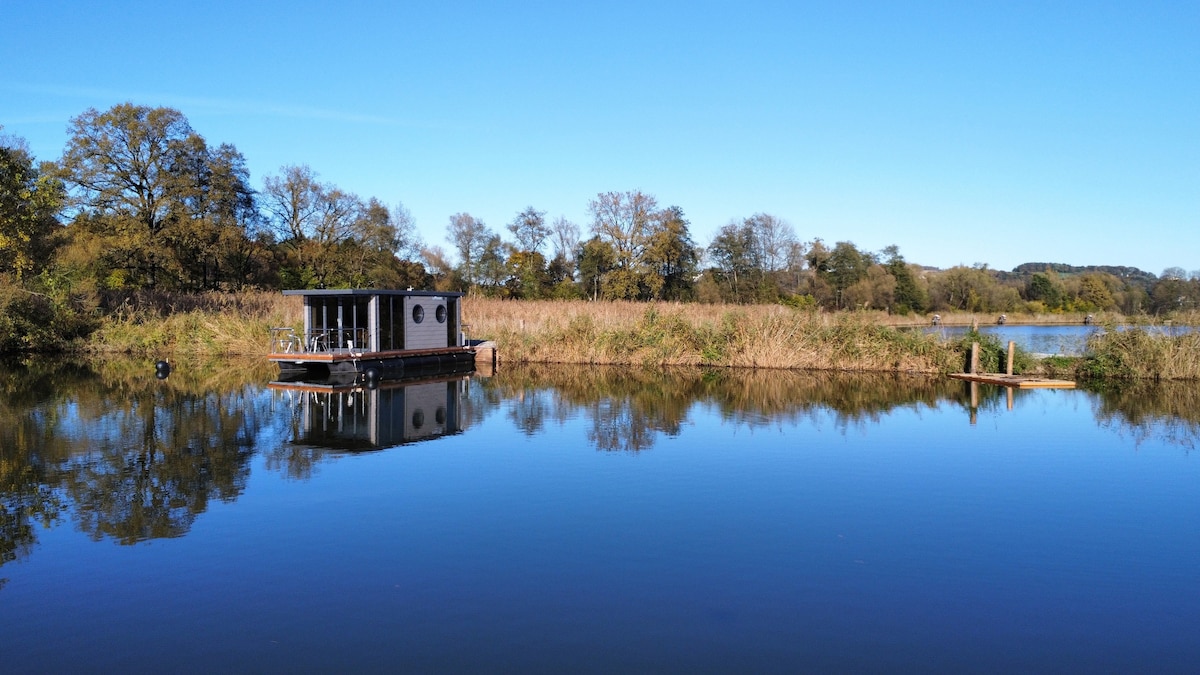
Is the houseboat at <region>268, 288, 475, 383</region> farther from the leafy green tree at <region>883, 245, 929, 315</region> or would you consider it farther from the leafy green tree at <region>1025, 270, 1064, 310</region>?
the leafy green tree at <region>1025, 270, 1064, 310</region>

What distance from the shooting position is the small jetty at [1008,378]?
2079 cm

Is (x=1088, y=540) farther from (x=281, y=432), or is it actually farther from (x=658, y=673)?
(x=281, y=432)

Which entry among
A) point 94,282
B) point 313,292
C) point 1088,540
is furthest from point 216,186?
point 1088,540

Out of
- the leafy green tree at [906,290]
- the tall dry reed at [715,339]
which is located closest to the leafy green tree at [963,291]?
the leafy green tree at [906,290]

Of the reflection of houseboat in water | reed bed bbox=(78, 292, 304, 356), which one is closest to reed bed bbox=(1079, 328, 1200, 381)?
the reflection of houseboat in water

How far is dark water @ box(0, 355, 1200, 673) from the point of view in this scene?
5406 mm

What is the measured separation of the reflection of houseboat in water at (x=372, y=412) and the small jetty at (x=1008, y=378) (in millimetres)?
12482

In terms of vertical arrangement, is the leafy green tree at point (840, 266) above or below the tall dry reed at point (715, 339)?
above

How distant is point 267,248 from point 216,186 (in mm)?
8831

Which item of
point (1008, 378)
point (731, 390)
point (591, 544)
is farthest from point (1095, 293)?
point (591, 544)

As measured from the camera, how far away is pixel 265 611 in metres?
5.86

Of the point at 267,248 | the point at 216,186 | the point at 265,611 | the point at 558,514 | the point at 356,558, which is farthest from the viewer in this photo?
the point at 267,248

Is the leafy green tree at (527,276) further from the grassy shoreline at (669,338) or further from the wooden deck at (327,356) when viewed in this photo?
the wooden deck at (327,356)

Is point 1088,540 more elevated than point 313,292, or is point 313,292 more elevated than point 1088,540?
point 313,292
